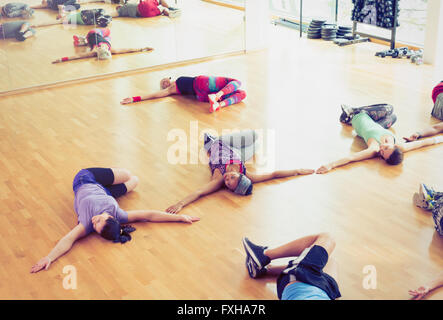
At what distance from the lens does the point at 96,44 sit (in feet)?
21.0

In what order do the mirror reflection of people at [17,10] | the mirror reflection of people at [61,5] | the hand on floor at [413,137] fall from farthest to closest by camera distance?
1. the mirror reflection of people at [61,5]
2. the mirror reflection of people at [17,10]
3. the hand on floor at [413,137]

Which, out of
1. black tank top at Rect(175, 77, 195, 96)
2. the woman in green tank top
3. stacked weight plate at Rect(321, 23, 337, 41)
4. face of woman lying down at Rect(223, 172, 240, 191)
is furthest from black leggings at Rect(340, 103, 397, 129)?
stacked weight plate at Rect(321, 23, 337, 41)

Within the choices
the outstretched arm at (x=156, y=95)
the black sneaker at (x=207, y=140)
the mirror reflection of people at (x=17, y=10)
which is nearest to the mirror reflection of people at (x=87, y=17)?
the mirror reflection of people at (x=17, y=10)

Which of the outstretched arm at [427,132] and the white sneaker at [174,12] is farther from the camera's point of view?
the white sneaker at [174,12]

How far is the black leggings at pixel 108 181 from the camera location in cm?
375

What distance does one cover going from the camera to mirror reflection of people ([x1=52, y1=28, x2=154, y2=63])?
6.30m

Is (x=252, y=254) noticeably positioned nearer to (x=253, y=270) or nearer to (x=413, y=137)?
(x=253, y=270)

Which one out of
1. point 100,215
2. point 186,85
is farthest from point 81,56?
point 100,215

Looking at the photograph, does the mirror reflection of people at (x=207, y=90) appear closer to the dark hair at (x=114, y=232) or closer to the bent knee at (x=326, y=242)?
the dark hair at (x=114, y=232)

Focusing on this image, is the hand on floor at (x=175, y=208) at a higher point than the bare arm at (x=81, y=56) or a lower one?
lower

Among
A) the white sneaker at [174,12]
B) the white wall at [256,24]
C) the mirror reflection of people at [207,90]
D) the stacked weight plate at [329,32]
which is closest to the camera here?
the mirror reflection of people at [207,90]

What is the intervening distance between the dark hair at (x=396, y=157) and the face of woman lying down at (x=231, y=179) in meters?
1.21

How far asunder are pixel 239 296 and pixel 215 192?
115 centimetres

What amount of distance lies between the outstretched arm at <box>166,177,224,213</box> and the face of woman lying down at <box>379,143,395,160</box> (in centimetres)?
128
